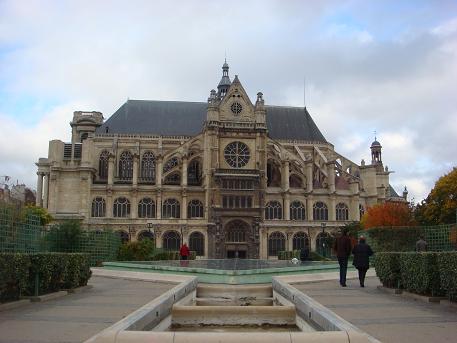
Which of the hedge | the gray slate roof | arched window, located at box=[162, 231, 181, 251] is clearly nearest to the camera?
the hedge

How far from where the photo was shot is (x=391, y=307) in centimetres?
1288

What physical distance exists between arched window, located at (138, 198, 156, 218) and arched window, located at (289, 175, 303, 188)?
18.1 meters

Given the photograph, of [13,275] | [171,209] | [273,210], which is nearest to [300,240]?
[273,210]

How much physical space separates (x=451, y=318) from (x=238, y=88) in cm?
6187

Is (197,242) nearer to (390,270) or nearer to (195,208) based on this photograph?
(195,208)

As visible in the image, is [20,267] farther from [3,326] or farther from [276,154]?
[276,154]

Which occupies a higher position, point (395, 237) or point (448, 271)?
point (395, 237)

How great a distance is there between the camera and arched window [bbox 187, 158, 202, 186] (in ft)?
237

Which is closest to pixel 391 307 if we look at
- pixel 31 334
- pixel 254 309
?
pixel 254 309

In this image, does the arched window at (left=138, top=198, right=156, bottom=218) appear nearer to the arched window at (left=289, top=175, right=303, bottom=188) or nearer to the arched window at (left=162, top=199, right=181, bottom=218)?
the arched window at (left=162, top=199, right=181, bottom=218)

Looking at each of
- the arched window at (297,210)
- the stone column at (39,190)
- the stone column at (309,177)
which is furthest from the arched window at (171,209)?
the stone column at (39,190)

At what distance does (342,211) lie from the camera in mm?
70875

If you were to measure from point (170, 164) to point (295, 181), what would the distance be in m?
16.4

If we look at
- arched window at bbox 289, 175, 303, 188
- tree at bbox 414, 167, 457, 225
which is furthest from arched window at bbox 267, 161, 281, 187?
tree at bbox 414, 167, 457, 225
